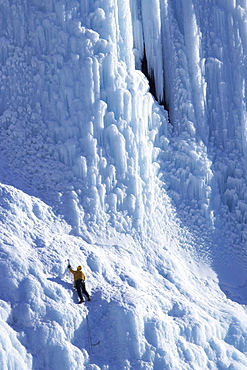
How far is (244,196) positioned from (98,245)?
643 centimetres

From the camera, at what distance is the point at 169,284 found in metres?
26.8

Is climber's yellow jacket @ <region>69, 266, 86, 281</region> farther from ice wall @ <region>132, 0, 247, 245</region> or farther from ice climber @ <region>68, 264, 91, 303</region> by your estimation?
ice wall @ <region>132, 0, 247, 245</region>

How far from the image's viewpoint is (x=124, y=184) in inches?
1096

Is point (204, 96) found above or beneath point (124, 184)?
above

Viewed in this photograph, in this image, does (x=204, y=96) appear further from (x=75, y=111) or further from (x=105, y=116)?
(x=75, y=111)

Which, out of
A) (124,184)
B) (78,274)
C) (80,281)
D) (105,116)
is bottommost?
(80,281)

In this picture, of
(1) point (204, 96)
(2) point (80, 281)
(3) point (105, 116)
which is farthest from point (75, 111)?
(2) point (80, 281)

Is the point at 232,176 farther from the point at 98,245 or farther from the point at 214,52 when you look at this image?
the point at 98,245

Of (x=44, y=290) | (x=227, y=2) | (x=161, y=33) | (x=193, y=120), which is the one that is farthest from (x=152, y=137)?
(x=44, y=290)

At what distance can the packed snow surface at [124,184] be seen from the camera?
23.7 metres

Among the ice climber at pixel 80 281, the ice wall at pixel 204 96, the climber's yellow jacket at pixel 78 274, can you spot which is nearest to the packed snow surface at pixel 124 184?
the ice wall at pixel 204 96

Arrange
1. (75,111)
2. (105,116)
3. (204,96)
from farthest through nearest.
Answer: (204,96), (105,116), (75,111)

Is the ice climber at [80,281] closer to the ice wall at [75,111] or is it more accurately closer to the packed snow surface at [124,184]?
the packed snow surface at [124,184]

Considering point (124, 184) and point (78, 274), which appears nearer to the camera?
point (78, 274)
